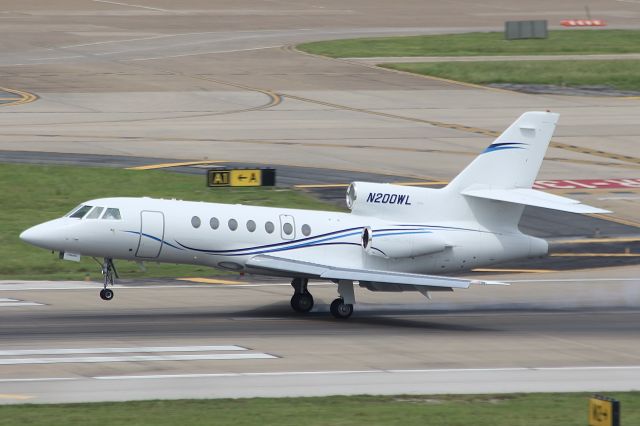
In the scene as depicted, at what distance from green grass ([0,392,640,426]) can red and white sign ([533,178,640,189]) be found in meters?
33.4

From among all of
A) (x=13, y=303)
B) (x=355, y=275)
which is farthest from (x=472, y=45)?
(x=13, y=303)

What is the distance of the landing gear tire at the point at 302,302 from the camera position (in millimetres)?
38781

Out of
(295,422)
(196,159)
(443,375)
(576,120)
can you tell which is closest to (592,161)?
(576,120)

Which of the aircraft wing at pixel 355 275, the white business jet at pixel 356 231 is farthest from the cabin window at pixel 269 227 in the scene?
the aircraft wing at pixel 355 275

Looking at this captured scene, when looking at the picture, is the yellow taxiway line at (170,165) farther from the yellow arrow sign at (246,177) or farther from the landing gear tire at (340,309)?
the landing gear tire at (340,309)

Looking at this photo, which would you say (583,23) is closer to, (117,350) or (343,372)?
(117,350)

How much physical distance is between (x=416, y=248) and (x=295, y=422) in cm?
1401

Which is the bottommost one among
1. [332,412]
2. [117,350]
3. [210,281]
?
[210,281]

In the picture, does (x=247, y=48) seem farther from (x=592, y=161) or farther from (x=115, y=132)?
(x=592, y=161)

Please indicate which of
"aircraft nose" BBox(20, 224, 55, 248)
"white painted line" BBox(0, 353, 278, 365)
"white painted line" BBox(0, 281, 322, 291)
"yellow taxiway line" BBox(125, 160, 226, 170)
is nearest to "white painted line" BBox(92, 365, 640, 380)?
"white painted line" BBox(0, 353, 278, 365)

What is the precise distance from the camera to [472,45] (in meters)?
102

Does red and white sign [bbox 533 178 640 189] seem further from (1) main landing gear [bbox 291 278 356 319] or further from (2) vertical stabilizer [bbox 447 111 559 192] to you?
(1) main landing gear [bbox 291 278 356 319]

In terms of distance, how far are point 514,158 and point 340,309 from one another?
6956mm

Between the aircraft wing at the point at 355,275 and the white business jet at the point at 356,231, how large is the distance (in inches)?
1.1
